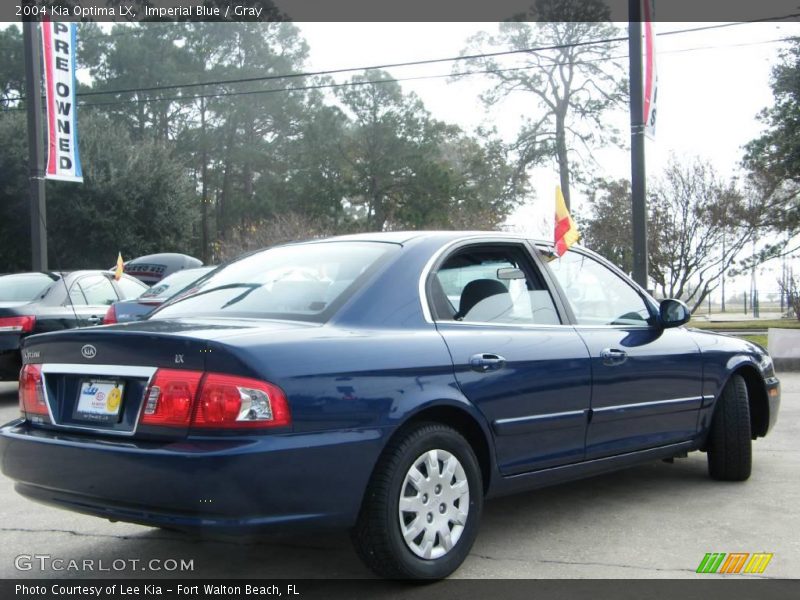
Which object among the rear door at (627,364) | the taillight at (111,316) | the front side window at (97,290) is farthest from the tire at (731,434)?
the front side window at (97,290)

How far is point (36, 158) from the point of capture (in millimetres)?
15711

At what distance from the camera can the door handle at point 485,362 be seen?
4.00 metres

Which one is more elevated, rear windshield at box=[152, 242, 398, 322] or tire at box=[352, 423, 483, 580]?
rear windshield at box=[152, 242, 398, 322]

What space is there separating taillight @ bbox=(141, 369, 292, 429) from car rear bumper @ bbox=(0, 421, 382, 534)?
0.06 meters

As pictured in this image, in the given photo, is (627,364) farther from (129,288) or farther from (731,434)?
(129,288)

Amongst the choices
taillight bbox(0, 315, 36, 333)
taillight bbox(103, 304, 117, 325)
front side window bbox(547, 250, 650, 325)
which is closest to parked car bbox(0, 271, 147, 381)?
taillight bbox(0, 315, 36, 333)

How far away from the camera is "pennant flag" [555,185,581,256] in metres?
5.11

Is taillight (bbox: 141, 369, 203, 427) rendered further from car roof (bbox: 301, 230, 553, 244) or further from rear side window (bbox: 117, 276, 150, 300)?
rear side window (bbox: 117, 276, 150, 300)

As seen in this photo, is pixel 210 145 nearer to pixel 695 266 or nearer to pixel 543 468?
pixel 695 266

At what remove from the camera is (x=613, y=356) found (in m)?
4.77

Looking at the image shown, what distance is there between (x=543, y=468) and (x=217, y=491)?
5.87 feet

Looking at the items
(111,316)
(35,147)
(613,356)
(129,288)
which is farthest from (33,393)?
(35,147)

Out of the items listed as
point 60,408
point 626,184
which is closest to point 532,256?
point 60,408

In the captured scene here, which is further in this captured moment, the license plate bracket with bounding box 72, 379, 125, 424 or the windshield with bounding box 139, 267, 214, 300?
the windshield with bounding box 139, 267, 214, 300
